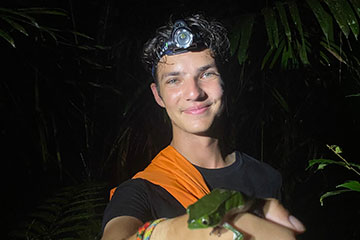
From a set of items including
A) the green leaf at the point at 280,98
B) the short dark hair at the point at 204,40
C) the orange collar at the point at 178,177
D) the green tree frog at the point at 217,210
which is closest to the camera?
the green tree frog at the point at 217,210

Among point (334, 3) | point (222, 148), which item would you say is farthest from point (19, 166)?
point (334, 3)

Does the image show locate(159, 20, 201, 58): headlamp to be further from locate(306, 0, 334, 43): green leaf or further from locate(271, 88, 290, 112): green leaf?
locate(271, 88, 290, 112): green leaf

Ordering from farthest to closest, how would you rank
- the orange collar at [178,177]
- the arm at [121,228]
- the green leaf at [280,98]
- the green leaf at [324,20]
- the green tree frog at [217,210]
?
the green leaf at [280,98] → the green leaf at [324,20] → the orange collar at [178,177] → the arm at [121,228] → the green tree frog at [217,210]

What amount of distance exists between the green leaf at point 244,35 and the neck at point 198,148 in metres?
0.28

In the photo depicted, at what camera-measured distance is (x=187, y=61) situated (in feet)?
3.04

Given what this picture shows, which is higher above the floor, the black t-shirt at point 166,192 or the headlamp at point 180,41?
the headlamp at point 180,41

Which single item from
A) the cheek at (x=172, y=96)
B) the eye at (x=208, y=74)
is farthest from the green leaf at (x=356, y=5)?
the cheek at (x=172, y=96)

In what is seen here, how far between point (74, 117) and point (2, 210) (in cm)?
40

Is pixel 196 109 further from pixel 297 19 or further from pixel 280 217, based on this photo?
pixel 297 19

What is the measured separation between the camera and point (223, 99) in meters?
0.96

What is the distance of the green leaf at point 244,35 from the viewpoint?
112 centimetres

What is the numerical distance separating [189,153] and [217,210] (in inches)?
13.9

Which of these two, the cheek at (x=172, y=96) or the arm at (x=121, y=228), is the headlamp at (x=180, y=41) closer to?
the cheek at (x=172, y=96)

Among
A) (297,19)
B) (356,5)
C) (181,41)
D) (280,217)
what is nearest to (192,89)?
(181,41)
